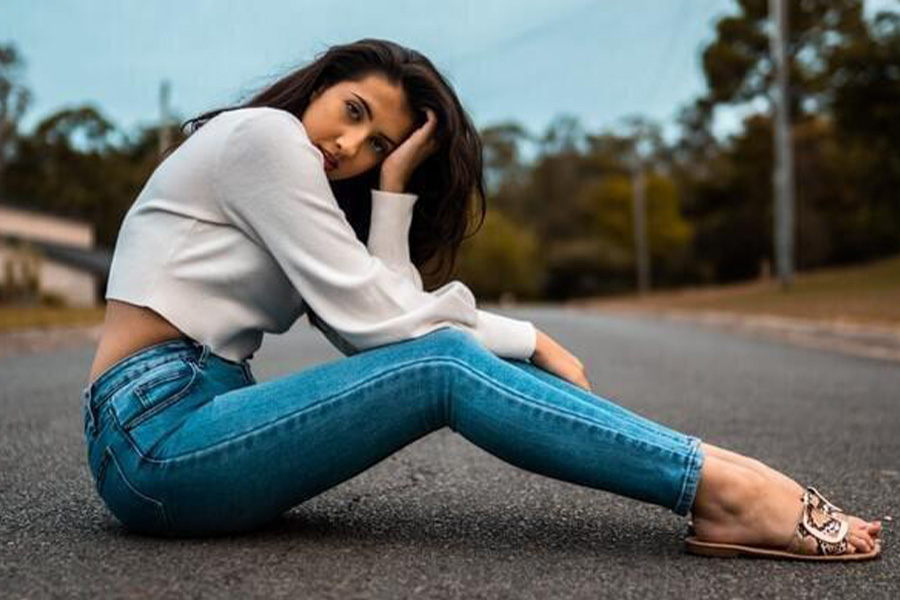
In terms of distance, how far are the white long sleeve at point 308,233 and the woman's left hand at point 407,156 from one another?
258 mm

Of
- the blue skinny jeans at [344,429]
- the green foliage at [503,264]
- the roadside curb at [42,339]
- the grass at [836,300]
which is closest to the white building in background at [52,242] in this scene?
the roadside curb at [42,339]

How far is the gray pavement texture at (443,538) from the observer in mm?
2066

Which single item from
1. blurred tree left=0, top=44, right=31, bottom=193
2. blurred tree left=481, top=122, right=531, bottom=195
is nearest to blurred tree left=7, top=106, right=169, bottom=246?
blurred tree left=0, top=44, right=31, bottom=193

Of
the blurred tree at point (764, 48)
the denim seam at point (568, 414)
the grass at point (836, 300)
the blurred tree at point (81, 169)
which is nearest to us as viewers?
the denim seam at point (568, 414)

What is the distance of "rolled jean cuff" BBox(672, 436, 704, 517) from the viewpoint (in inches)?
88.2

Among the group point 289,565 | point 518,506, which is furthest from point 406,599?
point 518,506

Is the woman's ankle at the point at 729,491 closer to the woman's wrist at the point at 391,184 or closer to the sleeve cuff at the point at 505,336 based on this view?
the sleeve cuff at the point at 505,336

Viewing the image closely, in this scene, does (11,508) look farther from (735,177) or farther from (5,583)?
(735,177)

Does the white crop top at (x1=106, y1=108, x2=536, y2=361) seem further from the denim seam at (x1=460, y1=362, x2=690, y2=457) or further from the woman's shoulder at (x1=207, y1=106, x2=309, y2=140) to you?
the denim seam at (x1=460, y1=362, x2=690, y2=457)

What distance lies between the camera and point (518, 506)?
2887 millimetres

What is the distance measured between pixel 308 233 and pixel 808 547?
4.05 ft

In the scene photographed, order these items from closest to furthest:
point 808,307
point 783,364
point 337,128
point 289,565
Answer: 1. point 289,565
2. point 337,128
3. point 783,364
4. point 808,307

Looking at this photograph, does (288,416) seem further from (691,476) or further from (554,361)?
(691,476)

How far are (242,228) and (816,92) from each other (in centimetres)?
2892
